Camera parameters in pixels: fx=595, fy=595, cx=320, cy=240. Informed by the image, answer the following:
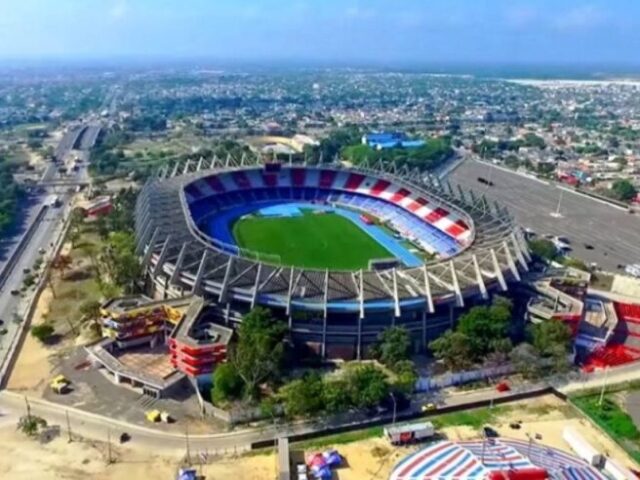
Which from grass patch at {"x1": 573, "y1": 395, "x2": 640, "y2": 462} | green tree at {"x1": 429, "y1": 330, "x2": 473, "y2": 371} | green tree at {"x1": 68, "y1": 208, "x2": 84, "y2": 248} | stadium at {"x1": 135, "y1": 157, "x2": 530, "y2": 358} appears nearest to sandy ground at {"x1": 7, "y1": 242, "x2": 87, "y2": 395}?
stadium at {"x1": 135, "y1": 157, "x2": 530, "y2": 358}

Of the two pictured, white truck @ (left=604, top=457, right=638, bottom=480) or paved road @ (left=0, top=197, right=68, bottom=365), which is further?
paved road @ (left=0, top=197, right=68, bottom=365)

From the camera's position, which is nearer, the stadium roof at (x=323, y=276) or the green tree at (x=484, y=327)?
the green tree at (x=484, y=327)

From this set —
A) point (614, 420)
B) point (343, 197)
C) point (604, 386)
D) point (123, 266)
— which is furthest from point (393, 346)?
point (343, 197)

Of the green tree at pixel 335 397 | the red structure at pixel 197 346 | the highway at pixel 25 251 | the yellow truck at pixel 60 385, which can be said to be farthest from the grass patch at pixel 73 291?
the green tree at pixel 335 397

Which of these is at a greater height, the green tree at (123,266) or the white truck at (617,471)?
the green tree at (123,266)

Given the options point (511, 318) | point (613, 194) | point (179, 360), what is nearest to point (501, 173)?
point (613, 194)

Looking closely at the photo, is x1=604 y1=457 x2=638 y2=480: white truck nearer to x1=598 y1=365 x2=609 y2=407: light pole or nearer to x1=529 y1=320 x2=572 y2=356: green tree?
x1=598 y1=365 x2=609 y2=407: light pole

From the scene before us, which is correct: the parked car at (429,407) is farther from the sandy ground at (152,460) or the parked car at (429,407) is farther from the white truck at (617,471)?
the white truck at (617,471)
